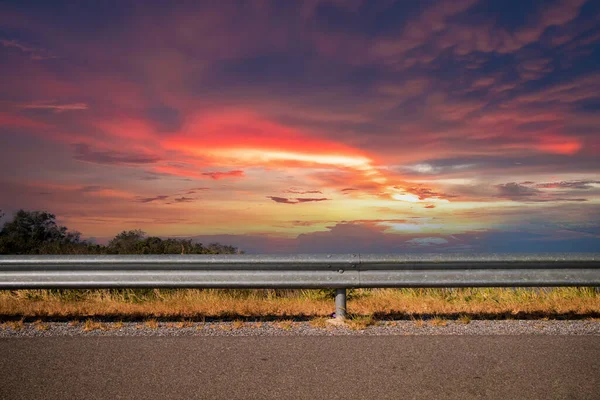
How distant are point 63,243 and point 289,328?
12.9 meters

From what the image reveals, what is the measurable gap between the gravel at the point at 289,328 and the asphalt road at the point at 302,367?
0.78 feet

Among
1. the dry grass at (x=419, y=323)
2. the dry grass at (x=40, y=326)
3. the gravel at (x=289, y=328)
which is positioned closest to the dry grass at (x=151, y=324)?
the gravel at (x=289, y=328)

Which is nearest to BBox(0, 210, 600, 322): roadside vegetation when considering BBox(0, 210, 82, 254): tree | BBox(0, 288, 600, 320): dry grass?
BBox(0, 288, 600, 320): dry grass

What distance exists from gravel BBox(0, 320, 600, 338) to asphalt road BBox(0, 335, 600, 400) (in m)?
0.24

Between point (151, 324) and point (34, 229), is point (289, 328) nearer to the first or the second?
point (151, 324)

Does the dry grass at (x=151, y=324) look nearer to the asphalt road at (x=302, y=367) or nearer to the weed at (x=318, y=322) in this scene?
the asphalt road at (x=302, y=367)

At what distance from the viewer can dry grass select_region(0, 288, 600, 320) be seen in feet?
23.6

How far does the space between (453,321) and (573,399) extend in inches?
103

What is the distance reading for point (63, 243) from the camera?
17.0 m

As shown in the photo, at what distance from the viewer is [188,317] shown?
23.3ft

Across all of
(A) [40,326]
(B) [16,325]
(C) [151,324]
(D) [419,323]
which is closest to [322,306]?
(D) [419,323]

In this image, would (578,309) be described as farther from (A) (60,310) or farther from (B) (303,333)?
(A) (60,310)

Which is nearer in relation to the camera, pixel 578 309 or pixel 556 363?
pixel 556 363

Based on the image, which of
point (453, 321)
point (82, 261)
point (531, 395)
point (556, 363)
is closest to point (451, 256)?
point (453, 321)
